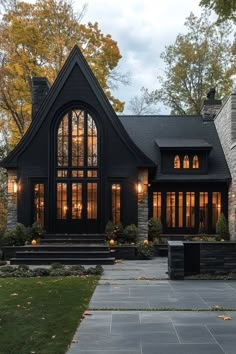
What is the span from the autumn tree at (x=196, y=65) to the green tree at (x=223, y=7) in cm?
2397

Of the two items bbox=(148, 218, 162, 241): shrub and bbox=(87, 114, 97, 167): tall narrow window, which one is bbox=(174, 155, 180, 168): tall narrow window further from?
bbox=(87, 114, 97, 167): tall narrow window

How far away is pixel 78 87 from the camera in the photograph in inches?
837

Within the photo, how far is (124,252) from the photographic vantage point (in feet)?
61.3

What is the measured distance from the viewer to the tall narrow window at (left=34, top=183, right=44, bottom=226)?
68.8 ft

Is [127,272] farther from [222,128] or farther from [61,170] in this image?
[222,128]

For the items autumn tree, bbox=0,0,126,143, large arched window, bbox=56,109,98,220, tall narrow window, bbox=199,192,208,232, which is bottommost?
tall narrow window, bbox=199,192,208,232

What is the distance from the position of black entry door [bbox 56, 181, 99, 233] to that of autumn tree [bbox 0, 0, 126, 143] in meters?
8.28

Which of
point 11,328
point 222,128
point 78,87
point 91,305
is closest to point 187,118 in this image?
point 222,128

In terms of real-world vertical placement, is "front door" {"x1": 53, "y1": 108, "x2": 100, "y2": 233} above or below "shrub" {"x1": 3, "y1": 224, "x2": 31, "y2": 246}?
above

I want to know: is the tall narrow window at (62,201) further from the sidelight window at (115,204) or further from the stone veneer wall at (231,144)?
the stone veneer wall at (231,144)

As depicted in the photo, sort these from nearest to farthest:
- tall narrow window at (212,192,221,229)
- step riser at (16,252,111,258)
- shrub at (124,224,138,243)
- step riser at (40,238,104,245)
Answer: step riser at (16,252,111,258), step riser at (40,238,104,245), shrub at (124,224,138,243), tall narrow window at (212,192,221,229)

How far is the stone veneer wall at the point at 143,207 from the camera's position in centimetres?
2100

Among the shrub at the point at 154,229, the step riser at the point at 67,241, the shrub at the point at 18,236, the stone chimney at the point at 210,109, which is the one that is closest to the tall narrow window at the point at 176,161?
the shrub at the point at 154,229

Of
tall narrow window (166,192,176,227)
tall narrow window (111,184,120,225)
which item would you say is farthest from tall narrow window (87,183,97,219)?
tall narrow window (166,192,176,227)
